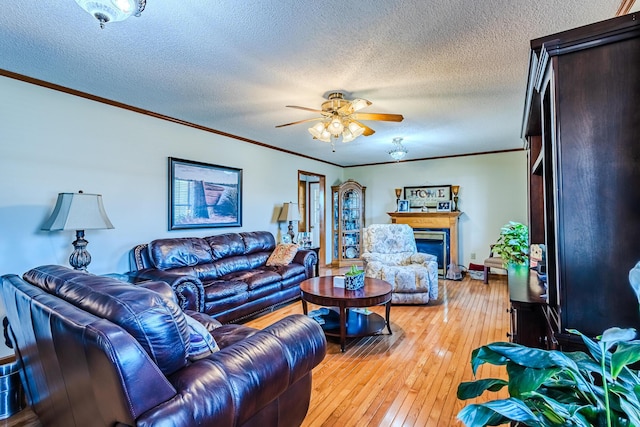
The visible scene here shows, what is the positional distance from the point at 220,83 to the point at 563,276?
281cm

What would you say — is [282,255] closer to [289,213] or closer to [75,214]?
[289,213]

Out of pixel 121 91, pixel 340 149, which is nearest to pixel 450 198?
pixel 340 149

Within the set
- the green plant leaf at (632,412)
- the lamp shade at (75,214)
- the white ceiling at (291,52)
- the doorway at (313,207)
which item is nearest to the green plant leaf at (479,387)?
the green plant leaf at (632,412)

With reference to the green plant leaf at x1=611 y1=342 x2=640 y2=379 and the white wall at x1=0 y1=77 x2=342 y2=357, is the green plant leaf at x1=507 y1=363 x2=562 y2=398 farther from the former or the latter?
the white wall at x1=0 y1=77 x2=342 y2=357

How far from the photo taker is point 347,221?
7.32 m

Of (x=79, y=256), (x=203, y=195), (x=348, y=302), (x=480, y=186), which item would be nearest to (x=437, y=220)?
(x=480, y=186)

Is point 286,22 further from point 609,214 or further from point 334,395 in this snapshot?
point 334,395

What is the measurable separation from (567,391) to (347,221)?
6536 mm

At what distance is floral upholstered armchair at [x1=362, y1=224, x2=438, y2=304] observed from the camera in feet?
13.6

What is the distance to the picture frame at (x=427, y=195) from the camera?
642cm

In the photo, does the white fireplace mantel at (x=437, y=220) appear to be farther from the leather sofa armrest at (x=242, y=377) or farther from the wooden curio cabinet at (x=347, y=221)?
the leather sofa armrest at (x=242, y=377)

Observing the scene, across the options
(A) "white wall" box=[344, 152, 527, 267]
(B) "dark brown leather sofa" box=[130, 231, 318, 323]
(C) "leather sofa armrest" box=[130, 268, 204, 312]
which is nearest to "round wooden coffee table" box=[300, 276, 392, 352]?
(B) "dark brown leather sofa" box=[130, 231, 318, 323]

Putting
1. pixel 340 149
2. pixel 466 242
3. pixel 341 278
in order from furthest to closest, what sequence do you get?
pixel 466 242 < pixel 340 149 < pixel 341 278

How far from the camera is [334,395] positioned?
2178mm
